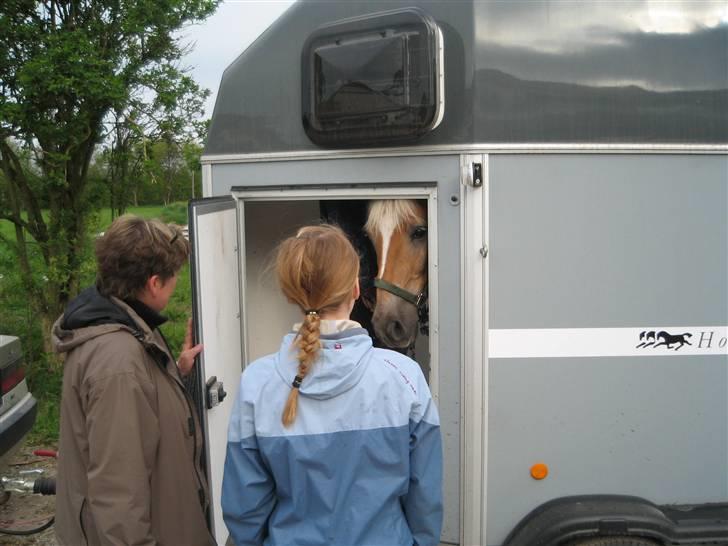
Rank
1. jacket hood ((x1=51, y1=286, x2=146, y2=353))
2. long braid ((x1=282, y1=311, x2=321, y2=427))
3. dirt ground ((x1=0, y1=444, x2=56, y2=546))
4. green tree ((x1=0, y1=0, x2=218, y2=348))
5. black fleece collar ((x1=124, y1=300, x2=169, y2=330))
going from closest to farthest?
long braid ((x1=282, y1=311, x2=321, y2=427)) < jacket hood ((x1=51, y1=286, x2=146, y2=353)) < black fleece collar ((x1=124, y1=300, x2=169, y2=330)) < dirt ground ((x1=0, y1=444, x2=56, y2=546)) < green tree ((x1=0, y1=0, x2=218, y2=348))

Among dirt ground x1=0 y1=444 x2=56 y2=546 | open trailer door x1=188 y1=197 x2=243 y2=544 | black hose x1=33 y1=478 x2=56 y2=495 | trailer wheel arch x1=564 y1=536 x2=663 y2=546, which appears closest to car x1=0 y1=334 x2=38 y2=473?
dirt ground x1=0 y1=444 x2=56 y2=546

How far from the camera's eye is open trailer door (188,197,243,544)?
95.2 inches

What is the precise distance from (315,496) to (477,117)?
5.12 ft

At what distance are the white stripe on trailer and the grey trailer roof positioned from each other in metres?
0.75

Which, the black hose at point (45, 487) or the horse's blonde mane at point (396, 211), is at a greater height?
the horse's blonde mane at point (396, 211)

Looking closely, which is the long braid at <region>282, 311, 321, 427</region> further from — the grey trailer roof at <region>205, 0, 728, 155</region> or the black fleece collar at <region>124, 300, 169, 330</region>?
the grey trailer roof at <region>205, 0, 728, 155</region>

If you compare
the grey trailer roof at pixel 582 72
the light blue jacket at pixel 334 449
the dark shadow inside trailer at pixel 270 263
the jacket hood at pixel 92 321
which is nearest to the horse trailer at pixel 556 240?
the grey trailer roof at pixel 582 72

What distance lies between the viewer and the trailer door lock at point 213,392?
8.18 ft

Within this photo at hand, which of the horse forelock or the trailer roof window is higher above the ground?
the trailer roof window

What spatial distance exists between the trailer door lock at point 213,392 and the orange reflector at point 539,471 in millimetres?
1310

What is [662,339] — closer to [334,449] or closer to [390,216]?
[390,216]

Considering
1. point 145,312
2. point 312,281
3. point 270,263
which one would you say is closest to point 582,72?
point 312,281

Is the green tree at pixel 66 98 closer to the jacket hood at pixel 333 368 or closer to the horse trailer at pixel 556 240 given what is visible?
the horse trailer at pixel 556 240

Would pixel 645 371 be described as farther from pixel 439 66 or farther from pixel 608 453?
pixel 439 66
